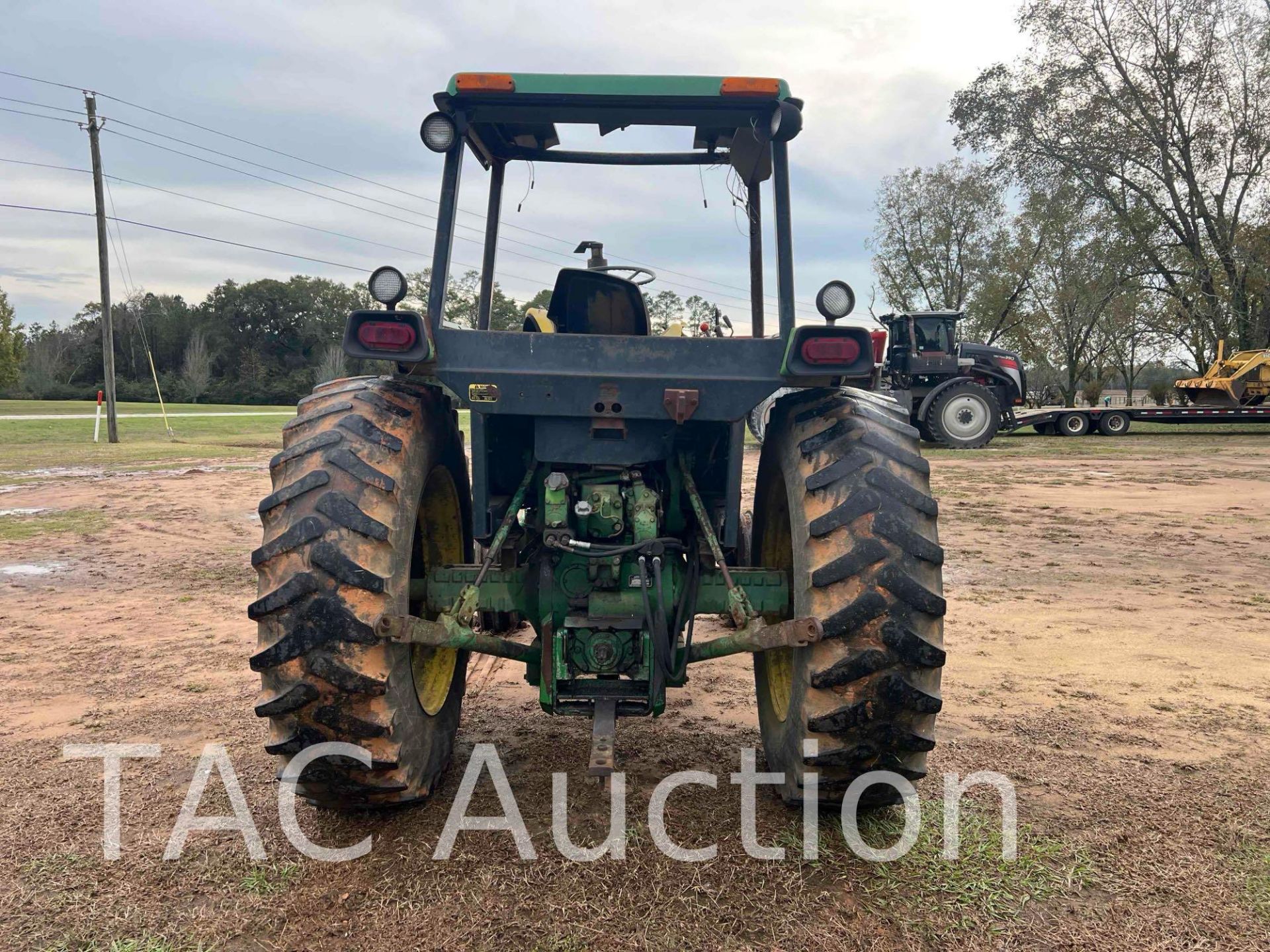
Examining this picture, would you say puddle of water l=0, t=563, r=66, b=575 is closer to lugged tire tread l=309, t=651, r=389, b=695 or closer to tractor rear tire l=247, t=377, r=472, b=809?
tractor rear tire l=247, t=377, r=472, b=809

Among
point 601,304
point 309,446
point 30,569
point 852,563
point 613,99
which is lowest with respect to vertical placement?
point 30,569

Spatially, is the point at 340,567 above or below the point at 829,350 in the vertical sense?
below

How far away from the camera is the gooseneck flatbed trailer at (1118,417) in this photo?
76.9 feet

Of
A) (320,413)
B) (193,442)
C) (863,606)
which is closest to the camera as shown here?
(863,606)

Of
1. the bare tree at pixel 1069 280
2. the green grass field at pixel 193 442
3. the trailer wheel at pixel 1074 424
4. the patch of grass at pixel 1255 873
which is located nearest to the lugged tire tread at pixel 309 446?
the patch of grass at pixel 1255 873

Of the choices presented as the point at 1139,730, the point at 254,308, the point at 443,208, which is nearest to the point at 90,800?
the point at 443,208

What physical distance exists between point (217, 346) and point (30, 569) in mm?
65783

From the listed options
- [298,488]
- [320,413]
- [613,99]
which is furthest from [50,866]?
[613,99]

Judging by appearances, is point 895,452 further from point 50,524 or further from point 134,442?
point 134,442

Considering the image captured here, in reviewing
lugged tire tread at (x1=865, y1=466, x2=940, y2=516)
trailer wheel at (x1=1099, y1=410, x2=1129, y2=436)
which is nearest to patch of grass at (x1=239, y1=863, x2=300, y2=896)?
lugged tire tread at (x1=865, y1=466, x2=940, y2=516)

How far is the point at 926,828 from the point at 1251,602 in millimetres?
4606

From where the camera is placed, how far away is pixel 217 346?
66.6 meters

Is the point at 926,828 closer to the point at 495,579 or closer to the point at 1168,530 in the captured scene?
the point at 495,579

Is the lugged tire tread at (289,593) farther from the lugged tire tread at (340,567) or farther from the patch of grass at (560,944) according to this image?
the patch of grass at (560,944)
